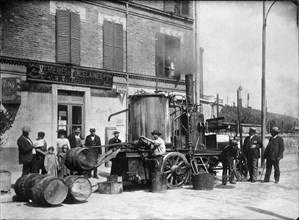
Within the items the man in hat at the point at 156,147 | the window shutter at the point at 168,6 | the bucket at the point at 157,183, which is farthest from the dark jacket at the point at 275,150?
the window shutter at the point at 168,6

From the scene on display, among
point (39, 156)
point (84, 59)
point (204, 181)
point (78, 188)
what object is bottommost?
point (204, 181)

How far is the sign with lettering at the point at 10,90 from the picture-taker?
13450 mm

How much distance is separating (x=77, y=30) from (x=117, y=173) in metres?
7.59

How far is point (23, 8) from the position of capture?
14.5 meters

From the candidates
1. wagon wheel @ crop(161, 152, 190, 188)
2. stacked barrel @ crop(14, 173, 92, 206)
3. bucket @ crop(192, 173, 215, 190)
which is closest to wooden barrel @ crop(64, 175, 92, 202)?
stacked barrel @ crop(14, 173, 92, 206)

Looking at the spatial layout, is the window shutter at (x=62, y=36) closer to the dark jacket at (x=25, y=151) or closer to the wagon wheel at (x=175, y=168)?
the dark jacket at (x=25, y=151)

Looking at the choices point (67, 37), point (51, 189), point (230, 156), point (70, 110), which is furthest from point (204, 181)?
point (67, 37)

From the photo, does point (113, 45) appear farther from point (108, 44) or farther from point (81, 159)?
point (81, 159)

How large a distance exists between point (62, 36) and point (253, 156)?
29.7ft

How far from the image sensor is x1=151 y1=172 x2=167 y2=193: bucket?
10039 mm

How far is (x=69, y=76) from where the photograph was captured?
15.5 metres

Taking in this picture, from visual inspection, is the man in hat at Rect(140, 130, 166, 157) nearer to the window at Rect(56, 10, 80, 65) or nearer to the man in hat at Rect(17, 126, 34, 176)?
the man in hat at Rect(17, 126, 34, 176)

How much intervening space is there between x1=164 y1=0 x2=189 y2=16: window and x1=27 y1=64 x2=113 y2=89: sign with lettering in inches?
217

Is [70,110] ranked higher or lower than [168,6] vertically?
lower
